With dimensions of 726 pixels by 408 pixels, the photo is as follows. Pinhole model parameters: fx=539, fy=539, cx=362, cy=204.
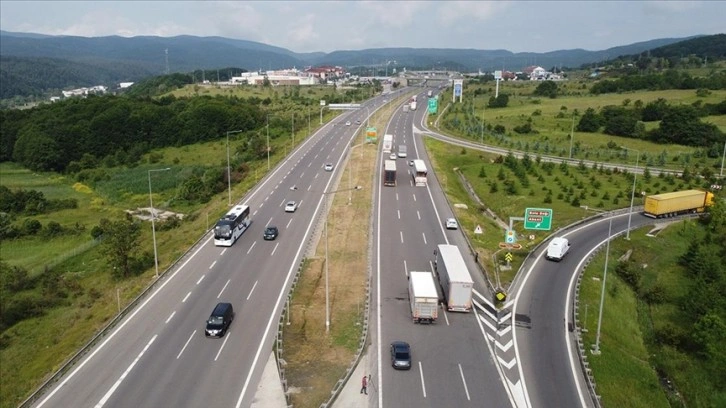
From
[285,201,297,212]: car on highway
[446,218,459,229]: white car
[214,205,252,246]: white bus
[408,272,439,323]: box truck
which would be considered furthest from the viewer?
[285,201,297,212]: car on highway

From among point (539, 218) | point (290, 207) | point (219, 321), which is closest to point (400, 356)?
point (219, 321)

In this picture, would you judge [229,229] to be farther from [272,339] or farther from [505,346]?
A: [505,346]

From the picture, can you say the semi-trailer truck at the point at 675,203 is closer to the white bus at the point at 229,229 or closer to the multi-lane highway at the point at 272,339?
the multi-lane highway at the point at 272,339

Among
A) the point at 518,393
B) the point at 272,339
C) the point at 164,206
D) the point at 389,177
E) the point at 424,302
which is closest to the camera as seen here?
the point at 518,393

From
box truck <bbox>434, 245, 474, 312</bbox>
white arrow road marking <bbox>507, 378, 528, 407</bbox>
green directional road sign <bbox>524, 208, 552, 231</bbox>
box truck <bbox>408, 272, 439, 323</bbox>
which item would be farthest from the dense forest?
white arrow road marking <bbox>507, 378, 528, 407</bbox>

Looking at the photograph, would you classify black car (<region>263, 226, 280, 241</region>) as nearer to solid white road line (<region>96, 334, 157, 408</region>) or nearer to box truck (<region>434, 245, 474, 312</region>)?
box truck (<region>434, 245, 474, 312</region>)

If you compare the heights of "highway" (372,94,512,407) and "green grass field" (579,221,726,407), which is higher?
"highway" (372,94,512,407)
